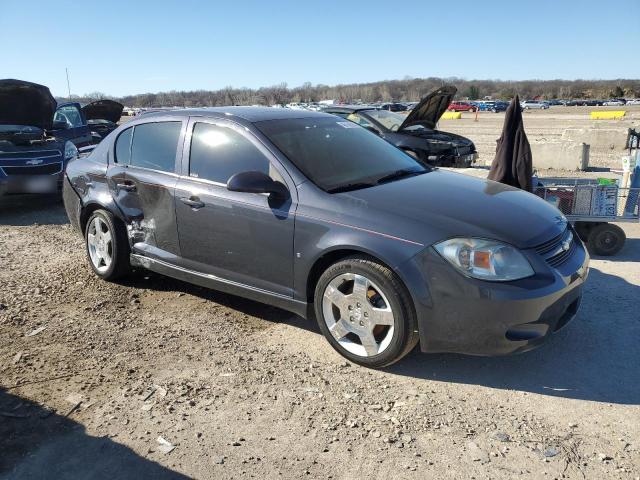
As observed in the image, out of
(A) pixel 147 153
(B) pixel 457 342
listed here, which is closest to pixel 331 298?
(B) pixel 457 342

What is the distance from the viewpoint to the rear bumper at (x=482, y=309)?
3.12 metres

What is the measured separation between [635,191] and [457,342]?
156 inches

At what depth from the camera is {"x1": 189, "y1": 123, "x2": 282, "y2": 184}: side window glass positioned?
4.03 meters

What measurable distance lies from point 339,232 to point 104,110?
507 inches

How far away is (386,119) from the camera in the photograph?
11891 millimetres

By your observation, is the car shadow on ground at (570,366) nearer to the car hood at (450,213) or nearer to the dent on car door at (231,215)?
the car hood at (450,213)

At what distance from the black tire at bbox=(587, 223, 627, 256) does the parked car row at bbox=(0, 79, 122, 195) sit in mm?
6890

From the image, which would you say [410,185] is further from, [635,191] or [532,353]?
[635,191]

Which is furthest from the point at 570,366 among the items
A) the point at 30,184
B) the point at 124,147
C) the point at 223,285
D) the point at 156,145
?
the point at 30,184

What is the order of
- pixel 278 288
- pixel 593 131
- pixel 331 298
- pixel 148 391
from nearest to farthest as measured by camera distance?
pixel 148 391
pixel 331 298
pixel 278 288
pixel 593 131

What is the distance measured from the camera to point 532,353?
372 cm

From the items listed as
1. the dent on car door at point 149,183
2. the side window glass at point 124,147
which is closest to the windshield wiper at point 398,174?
the dent on car door at point 149,183

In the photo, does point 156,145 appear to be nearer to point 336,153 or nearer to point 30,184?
point 336,153

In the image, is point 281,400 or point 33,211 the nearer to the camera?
point 281,400
